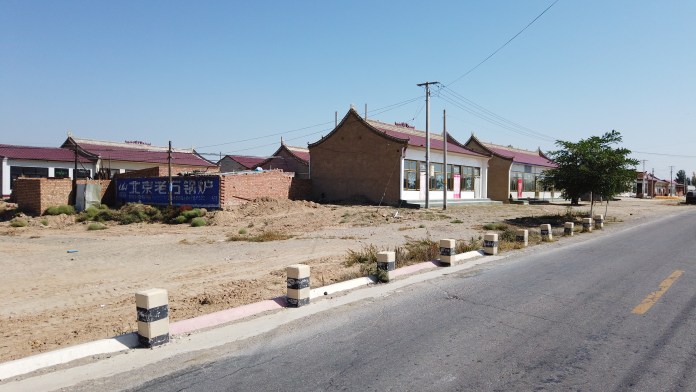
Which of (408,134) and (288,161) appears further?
(288,161)

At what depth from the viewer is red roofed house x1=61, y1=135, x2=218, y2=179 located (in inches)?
1636

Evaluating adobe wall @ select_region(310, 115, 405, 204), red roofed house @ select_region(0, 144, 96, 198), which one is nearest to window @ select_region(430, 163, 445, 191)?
adobe wall @ select_region(310, 115, 405, 204)

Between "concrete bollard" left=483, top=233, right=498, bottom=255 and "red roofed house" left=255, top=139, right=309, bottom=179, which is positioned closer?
"concrete bollard" left=483, top=233, right=498, bottom=255

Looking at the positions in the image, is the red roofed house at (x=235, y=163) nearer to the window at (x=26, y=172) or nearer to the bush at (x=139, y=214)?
the window at (x=26, y=172)

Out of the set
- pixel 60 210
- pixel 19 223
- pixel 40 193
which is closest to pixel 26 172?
pixel 40 193

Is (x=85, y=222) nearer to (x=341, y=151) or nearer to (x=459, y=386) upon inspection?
(x=341, y=151)

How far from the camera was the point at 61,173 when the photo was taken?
39.9 meters

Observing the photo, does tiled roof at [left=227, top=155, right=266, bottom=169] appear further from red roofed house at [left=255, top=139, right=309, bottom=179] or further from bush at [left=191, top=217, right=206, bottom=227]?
bush at [left=191, top=217, right=206, bottom=227]

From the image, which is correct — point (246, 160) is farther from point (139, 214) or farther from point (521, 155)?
point (521, 155)

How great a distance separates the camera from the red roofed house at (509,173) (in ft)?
150

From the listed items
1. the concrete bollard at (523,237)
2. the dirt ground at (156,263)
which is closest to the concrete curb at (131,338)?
the dirt ground at (156,263)

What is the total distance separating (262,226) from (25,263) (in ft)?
36.1

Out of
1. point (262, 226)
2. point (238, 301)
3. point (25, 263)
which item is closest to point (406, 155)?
point (262, 226)

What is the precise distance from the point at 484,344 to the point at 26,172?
42.7 m
